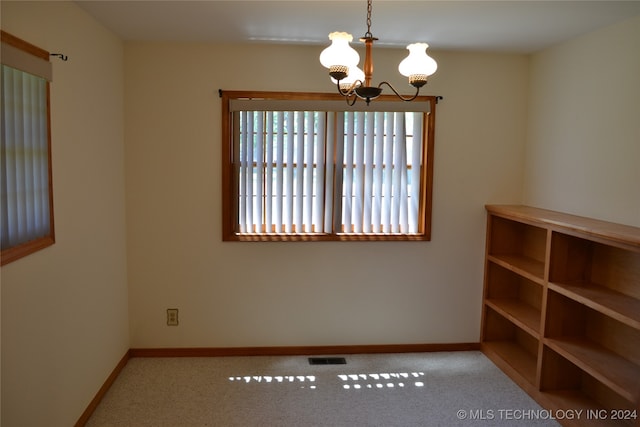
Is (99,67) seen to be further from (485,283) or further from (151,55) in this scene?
(485,283)

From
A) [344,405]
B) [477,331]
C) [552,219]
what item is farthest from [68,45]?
[477,331]

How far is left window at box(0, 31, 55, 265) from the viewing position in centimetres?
179

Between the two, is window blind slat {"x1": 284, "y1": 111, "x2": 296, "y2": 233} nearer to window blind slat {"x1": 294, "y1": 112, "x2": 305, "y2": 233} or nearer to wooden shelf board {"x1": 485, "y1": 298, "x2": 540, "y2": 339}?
window blind slat {"x1": 294, "y1": 112, "x2": 305, "y2": 233}

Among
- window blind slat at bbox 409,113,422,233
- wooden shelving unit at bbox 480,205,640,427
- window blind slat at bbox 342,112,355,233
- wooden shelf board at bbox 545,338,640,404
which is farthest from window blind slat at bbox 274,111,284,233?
wooden shelf board at bbox 545,338,640,404

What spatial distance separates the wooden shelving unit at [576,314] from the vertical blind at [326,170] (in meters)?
0.83

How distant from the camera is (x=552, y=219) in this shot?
2793 mm

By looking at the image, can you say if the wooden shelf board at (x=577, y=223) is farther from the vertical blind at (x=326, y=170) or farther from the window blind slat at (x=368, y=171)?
the window blind slat at (x=368, y=171)

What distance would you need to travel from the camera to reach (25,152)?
194 cm

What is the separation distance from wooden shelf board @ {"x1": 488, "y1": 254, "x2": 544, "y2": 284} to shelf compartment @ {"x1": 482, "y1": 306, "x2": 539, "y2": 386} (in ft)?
1.52

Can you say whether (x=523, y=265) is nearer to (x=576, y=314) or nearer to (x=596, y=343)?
(x=576, y=314)

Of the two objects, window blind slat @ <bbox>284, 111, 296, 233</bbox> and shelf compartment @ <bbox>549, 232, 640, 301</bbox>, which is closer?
shelf compartment @ <bbox>549, 232, 640, 301</bbox>

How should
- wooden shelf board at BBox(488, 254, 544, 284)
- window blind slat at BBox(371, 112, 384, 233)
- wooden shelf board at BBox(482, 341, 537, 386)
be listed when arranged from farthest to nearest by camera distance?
window blind slat at BBox(371, 112, 384, 233) → wooden shelf board at BBox(482, 341, 537, 386) → wooden shelf board at BBox(488, 254, 544, 284)

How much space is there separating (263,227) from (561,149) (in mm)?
2291

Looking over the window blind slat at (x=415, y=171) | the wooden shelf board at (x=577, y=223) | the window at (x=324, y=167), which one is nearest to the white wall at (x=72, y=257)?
the window at (x=324, y=167)
